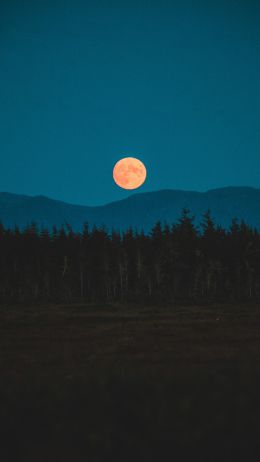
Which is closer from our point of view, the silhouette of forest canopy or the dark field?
the dark field

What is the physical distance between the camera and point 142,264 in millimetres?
79938

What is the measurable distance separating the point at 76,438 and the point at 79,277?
270 feet

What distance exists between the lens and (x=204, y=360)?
18.3 m

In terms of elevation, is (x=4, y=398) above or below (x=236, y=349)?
above

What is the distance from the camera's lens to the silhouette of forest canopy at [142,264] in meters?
72.7

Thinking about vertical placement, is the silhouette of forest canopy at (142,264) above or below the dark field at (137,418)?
above

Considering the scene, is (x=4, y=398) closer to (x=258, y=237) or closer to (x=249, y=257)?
(x=249, y=257)

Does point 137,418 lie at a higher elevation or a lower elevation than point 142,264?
lower

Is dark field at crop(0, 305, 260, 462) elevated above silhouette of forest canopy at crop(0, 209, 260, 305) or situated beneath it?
situated beneath

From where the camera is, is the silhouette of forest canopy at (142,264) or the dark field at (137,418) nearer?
the dark field at (137,418)

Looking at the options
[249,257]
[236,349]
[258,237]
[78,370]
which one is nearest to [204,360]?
[236,349]

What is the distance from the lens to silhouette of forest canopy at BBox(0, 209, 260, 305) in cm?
7269

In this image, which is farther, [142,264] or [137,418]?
[142,264]

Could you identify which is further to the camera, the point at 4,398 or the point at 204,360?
the point at 204,360
